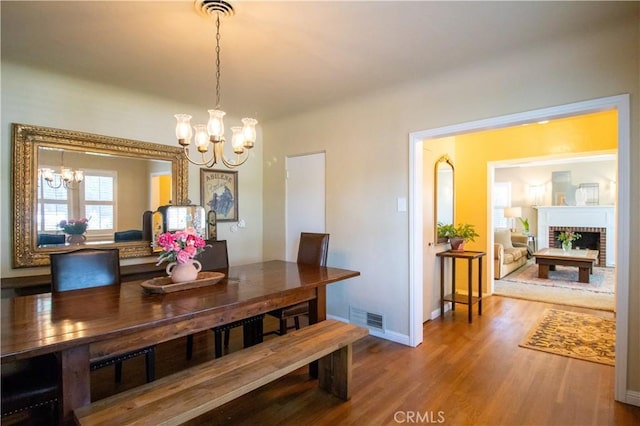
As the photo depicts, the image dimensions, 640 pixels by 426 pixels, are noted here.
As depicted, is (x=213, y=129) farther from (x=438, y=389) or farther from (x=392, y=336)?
(x=392, y=336)

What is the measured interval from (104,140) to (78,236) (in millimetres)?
942

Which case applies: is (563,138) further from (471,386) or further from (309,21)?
(309,21)

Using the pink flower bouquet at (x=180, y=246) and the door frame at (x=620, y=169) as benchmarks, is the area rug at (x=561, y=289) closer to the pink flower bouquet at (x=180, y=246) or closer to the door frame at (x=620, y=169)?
the door frame at (x=620, y=169)

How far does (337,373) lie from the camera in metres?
2.27

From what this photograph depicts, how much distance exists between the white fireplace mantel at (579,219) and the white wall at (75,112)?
26.2 ft

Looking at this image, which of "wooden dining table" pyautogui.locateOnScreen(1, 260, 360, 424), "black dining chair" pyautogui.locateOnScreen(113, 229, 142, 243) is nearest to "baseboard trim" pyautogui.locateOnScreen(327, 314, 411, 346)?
"wooden dining table" pyautogui.locateOnScreen(1, 260, 360, 424)

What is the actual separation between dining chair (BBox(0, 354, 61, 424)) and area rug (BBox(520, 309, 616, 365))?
140 inches

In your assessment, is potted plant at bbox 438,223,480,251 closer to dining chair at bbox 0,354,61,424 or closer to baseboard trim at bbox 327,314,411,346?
baseboard trim at bbox 327,314,411,346

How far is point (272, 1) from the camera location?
1.91 meters

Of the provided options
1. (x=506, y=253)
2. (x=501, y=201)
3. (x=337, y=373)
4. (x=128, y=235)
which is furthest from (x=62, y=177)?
(x=501, y=201)

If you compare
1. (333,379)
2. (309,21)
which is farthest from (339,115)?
(333,379)

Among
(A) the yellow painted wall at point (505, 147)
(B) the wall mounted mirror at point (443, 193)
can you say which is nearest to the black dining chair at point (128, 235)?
(B) the wall mounted mirror at point (443, 193)

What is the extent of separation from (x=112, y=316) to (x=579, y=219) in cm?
959

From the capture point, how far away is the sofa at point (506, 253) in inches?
233
